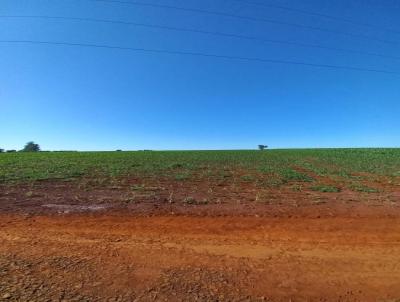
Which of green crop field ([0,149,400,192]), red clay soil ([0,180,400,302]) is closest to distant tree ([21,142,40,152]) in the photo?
green crop field ([0,149,400,192])

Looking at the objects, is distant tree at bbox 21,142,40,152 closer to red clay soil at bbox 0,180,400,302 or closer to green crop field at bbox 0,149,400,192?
green crop field at bbox 0,149,400,192

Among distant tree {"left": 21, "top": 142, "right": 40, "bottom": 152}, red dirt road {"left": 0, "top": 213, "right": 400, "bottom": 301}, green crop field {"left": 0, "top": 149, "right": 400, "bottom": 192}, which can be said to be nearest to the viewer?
red dirt road {"left": 0, "top": 213, "right": 400, "bottom": 301}

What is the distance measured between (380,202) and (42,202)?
42.5ft

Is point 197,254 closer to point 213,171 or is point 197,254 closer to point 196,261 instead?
point 196,261

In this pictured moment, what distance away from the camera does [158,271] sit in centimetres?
471

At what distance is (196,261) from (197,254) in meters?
0.36

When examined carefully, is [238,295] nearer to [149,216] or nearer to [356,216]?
[149,216]

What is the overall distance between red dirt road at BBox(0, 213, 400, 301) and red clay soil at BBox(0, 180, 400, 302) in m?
0.02

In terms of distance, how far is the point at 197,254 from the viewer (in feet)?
18.1

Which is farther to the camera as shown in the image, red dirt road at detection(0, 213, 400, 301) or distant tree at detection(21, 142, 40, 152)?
distant tree at detection(21, 142, 40, 152)

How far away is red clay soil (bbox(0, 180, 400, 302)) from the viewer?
413cm

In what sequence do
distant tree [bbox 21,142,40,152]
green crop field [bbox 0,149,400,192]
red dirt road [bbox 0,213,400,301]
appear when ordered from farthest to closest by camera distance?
distant tree [bbox 21,142,40,152]
green crop field [bbox 0,149,400,192]
red dirt road [bbox 0,213,400,301]

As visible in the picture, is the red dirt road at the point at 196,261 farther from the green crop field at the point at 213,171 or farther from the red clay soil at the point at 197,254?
the green crop field at the point at 213,171

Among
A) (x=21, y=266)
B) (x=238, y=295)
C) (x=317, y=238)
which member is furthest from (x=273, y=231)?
(x=21, y=266)
